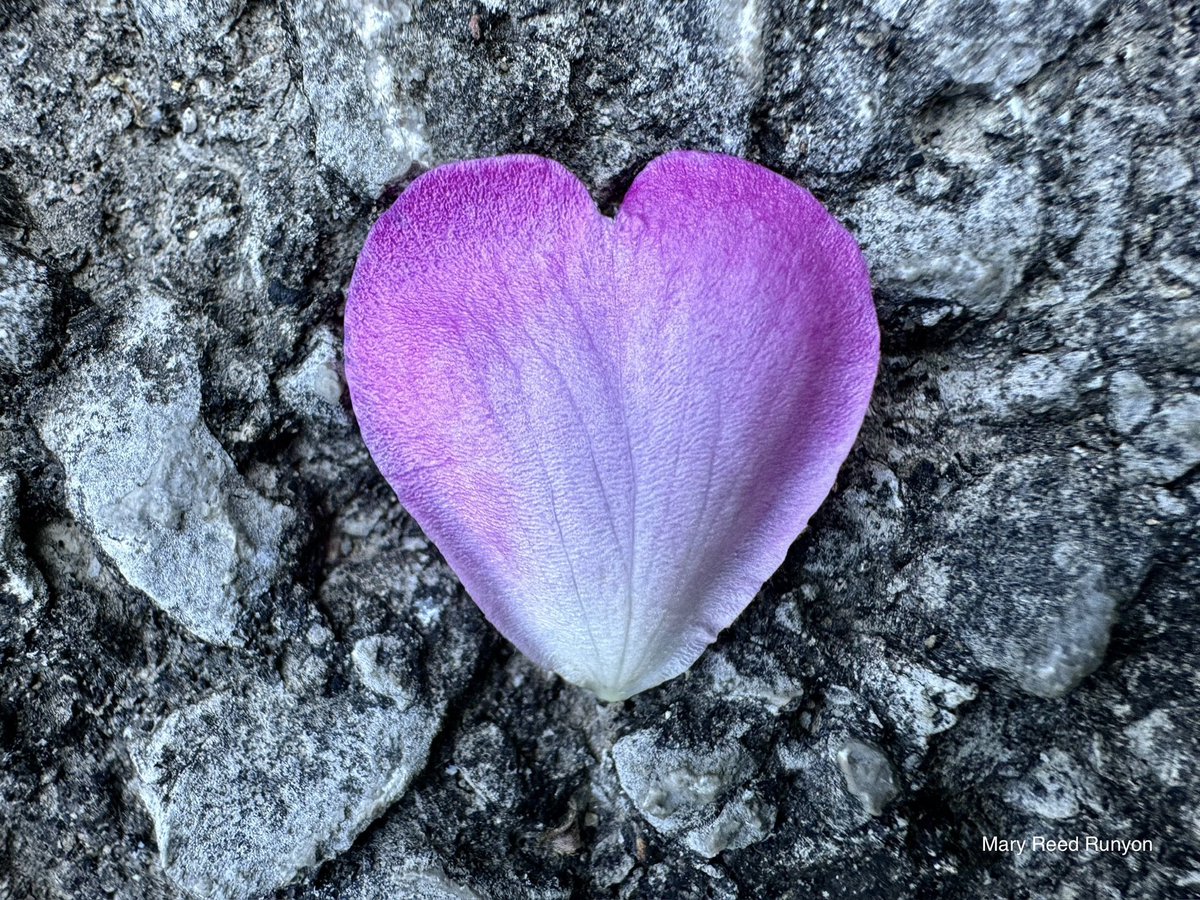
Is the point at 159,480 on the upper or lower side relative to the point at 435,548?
upper

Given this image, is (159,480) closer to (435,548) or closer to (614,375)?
(435,548)

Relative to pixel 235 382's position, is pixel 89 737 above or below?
below

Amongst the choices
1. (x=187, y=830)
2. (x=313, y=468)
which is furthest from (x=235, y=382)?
(x=187, y=830)

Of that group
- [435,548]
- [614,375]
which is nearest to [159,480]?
[435,548]

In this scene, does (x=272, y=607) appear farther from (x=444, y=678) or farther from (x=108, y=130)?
(x=108, y=130)
